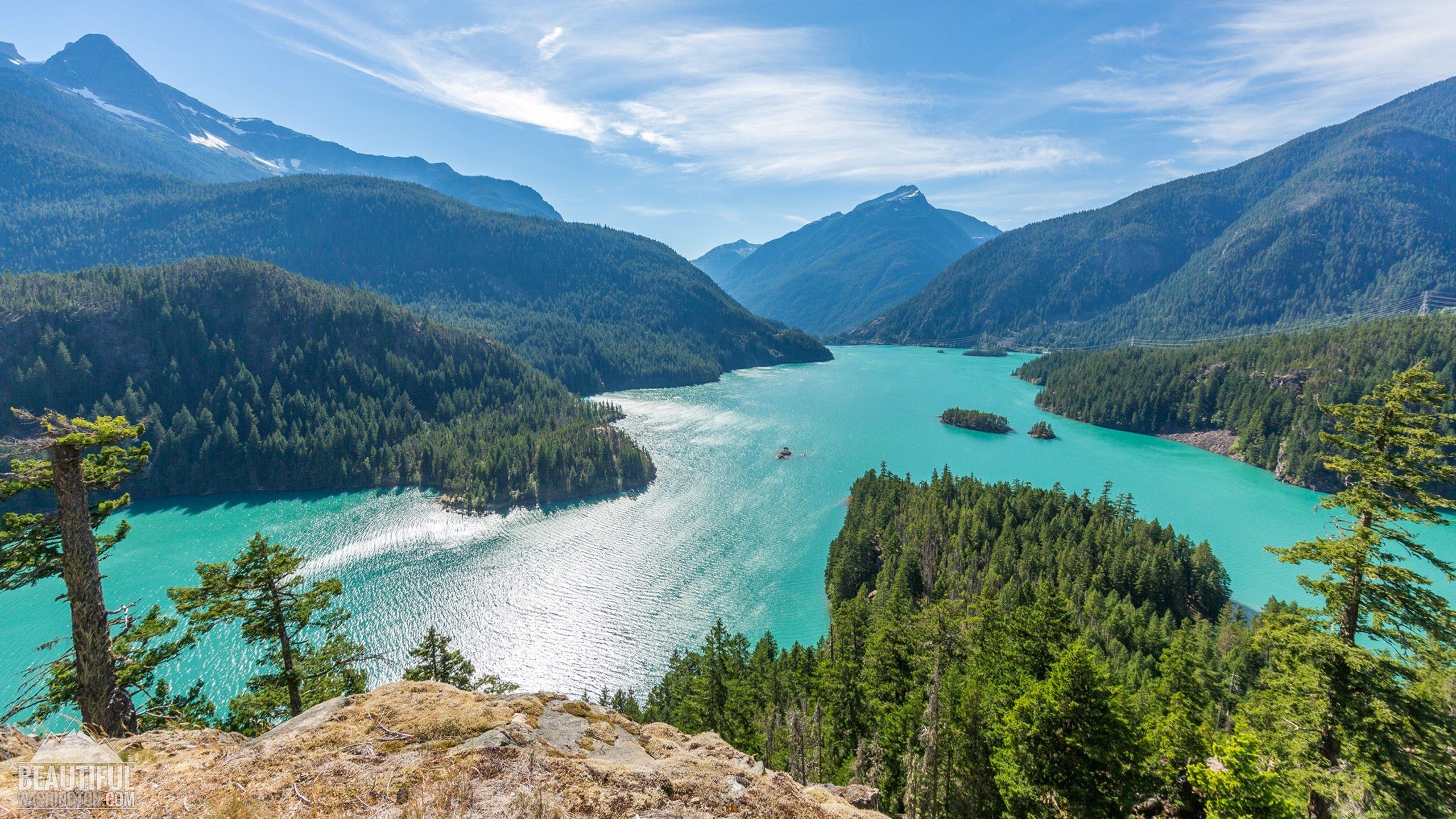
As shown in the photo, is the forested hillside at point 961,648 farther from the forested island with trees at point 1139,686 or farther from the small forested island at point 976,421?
the small forested island at point 976,421

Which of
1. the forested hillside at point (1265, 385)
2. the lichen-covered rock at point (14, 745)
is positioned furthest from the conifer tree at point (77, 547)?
the forested hillside at point (1265, 385)

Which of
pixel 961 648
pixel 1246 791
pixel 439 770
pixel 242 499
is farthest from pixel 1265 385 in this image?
pixel 242 499

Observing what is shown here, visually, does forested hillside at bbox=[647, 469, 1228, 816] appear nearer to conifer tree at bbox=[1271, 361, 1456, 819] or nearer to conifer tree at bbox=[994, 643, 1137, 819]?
conifer tree at bbox=[994, 643, 1137, 819]

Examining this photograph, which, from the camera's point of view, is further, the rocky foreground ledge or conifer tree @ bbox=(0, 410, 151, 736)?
conifer tree @ bbox=(0, 410, 151, 736)

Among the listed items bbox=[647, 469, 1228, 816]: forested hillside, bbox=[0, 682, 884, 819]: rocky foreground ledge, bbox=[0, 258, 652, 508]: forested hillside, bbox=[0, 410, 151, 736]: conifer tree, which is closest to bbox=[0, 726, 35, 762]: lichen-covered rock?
bbox=[0, 682, 884, 819]: rocky foreground ledge

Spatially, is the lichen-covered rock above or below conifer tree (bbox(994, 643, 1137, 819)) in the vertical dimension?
above

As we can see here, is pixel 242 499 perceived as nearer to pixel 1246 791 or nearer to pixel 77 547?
pixel 77 547
